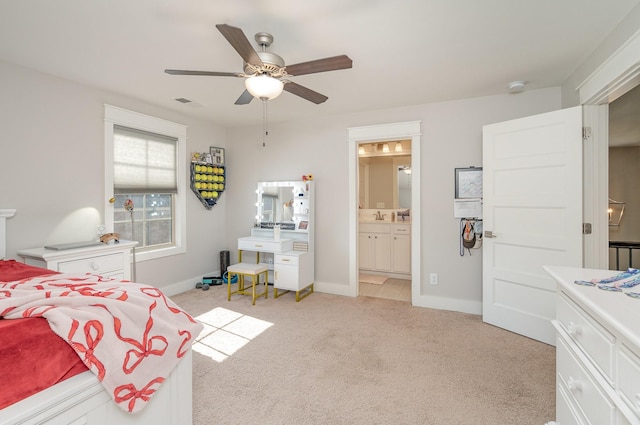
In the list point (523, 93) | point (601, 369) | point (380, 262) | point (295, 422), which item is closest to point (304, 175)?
point (380, 262)

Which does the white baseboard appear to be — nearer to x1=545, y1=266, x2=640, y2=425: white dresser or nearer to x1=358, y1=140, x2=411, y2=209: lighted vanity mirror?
x1=545, y1=266, x2=640, y2=425: white dresser

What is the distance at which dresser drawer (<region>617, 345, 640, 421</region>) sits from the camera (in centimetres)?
83

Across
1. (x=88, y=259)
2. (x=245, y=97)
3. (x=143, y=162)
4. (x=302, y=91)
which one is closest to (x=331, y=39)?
(x=302, y=91)

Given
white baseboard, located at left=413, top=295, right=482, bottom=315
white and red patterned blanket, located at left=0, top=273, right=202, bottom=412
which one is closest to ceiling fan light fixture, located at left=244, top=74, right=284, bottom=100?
white and red patterned blanket, located at left=0, top=273, right=202, bottom=412

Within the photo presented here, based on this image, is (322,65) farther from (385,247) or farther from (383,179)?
(383,179)

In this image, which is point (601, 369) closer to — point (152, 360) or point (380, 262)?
point (152, 360)

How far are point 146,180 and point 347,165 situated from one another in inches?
99.7

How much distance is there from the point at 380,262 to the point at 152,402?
4361 millimetres

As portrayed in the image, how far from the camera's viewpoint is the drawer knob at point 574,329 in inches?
48.1

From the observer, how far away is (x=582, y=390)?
119 centimetres

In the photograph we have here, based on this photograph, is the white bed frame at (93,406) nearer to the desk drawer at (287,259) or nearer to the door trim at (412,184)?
the desk drawer at (287,259)

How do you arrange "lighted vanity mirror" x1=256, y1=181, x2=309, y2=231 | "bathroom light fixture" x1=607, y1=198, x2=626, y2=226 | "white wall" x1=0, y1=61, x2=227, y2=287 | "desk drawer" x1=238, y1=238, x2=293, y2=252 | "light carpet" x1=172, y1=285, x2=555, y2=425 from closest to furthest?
"light carpet" x1=172, y1=285, x2=555, y2=425 → "white wall" x1=0, y1=61, x2=227, y2=287 → "desk drawer" x1=238, y1=238, x2=293, y2=252 → "lighted vanity mirror" x1=256, y1=181, x2=309, y2=231 → "bathroom light fixture" x1=607, y1=198, x2=626, y2=226

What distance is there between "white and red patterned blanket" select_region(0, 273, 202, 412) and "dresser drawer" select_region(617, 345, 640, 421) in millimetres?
1562

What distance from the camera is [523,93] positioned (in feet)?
10.7
